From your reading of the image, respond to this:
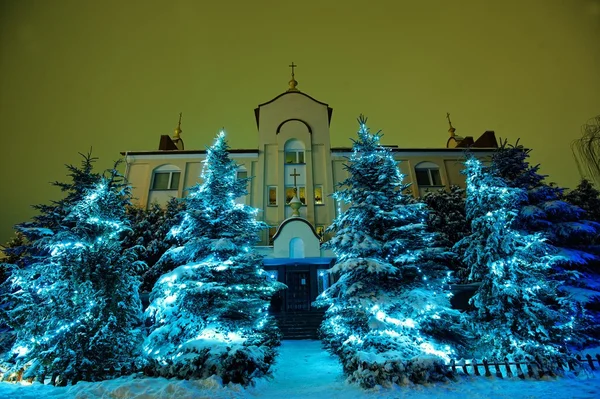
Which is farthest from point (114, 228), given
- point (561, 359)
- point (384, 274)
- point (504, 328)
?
point (561, 359)

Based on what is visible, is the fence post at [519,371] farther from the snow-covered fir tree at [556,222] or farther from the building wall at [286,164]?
the building wall at [286,164]

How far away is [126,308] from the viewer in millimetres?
8398

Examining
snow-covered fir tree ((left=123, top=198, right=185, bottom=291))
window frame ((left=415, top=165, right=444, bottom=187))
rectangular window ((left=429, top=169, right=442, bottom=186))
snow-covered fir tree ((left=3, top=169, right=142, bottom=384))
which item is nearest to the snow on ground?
snow-covered fir tree ((left=3, top=169, right=142, bottom=384))

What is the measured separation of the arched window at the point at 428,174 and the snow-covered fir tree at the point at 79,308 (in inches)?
841

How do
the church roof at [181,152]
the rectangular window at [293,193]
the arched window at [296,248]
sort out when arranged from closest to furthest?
the arched window at [296,248] → the rectangular window at [293,193] → the church roof at [181,152]

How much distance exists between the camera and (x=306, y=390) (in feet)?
24.4

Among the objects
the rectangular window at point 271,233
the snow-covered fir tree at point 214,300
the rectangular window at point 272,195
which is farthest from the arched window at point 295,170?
the snow-covered fir tree at point 214,300

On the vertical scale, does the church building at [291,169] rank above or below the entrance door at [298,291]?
above

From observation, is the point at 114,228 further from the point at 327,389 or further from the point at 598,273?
the point at 598,273

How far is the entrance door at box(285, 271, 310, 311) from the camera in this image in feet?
61.7

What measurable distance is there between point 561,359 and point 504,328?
1284 millimetres

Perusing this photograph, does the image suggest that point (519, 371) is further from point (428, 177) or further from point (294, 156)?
point (294, 156)

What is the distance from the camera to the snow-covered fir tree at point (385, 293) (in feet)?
23.8

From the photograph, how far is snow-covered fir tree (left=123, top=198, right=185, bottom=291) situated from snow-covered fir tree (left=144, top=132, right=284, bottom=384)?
513cm
